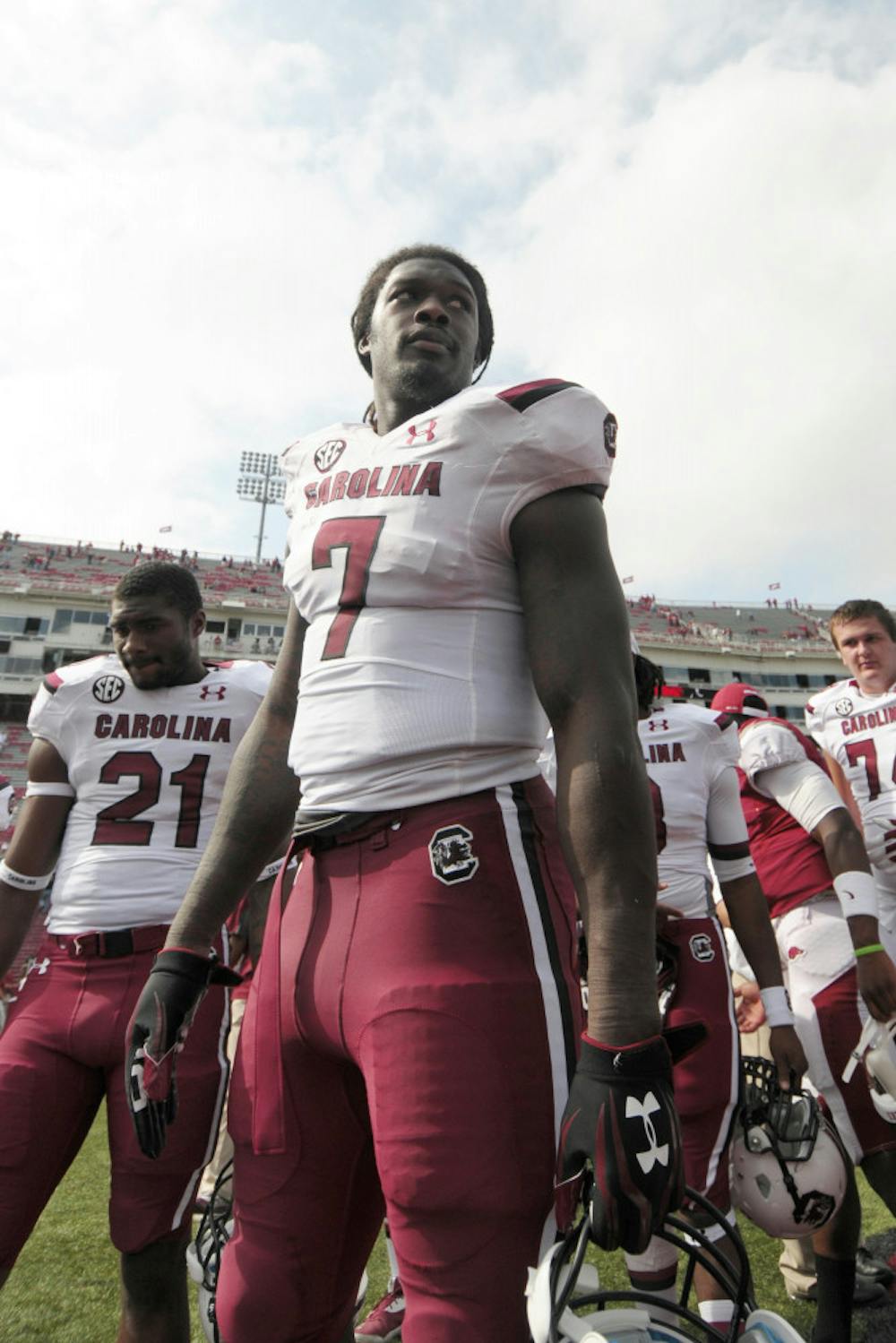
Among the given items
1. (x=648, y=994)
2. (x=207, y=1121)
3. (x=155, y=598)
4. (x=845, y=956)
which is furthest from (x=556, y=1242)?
(x=845, y=956)

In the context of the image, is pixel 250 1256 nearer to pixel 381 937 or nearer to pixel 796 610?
pixel 381 937

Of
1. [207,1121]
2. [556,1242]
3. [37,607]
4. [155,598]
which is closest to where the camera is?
[556,1242]

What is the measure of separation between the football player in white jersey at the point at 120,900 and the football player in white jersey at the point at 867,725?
10.2 feet

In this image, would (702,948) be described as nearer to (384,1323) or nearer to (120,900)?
(384,1323)

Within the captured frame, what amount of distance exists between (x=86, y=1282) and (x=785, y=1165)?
3.15 metres

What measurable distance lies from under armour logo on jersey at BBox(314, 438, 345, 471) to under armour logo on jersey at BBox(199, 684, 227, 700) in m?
1.46

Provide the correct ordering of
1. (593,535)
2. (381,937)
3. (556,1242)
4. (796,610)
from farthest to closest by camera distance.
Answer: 1. (796,610)
2. (593,535)
3. (381,937)
4. (556,1242)

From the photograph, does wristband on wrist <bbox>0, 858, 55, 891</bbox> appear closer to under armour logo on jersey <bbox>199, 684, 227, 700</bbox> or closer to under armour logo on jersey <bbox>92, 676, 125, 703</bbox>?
under armour logo on jersey <bbox>92, 676, 125, 703</bbox>

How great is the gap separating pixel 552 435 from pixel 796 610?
2342 inches

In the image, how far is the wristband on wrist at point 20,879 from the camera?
308 cm

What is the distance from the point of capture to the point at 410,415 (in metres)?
2.00

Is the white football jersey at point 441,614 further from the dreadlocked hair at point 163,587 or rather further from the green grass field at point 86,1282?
the green grass field at point 86,1282

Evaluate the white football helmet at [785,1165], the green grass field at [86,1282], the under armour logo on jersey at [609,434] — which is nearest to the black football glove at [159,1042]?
the under armour logo on jersey at [609,434]

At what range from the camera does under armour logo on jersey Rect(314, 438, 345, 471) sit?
1946 millimetres
